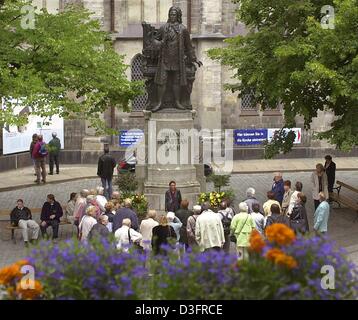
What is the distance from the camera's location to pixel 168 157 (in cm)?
2516

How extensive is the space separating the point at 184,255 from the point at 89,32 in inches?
691

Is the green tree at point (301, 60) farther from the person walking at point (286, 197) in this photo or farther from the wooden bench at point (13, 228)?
the wooden bench at point (13, 228)

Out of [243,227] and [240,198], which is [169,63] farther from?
[243,227]

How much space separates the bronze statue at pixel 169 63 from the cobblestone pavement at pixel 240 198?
3.86 meters

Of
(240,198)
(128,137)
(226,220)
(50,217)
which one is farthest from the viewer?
(128,137)

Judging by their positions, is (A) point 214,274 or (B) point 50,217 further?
(B) point 50,217

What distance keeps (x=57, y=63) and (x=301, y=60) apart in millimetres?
5813

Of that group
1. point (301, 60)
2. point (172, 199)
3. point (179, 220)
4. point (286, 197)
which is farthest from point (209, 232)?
point (301, 60)

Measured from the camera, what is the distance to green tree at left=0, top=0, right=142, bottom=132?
2384 centimetres

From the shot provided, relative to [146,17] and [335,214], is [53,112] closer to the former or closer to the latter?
[335,214]

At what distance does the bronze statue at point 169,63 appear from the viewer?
2520cm

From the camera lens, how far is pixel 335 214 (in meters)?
26.7
